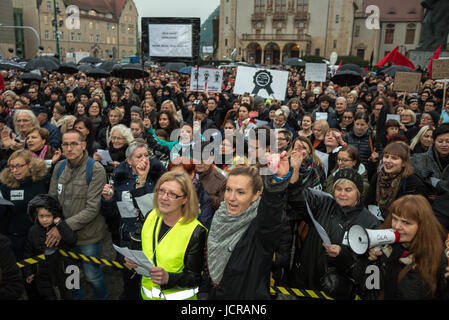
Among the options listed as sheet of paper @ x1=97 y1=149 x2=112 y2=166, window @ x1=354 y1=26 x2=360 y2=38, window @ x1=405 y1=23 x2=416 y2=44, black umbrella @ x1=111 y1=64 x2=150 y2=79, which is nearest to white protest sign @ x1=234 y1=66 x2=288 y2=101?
black umbrella @ x1=111 y1=64 x2=150 y2=79

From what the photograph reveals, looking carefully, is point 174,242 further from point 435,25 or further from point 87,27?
point 87,27

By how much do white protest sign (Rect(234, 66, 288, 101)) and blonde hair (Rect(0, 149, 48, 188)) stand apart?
5.54 m

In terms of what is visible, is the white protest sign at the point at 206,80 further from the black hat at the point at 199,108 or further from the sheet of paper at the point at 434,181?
the sheet of paper at the point at 434,181

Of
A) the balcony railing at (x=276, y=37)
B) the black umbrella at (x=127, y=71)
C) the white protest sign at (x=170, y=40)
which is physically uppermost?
the balcony railing at (x=276, y=37)

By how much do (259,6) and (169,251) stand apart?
64263 mm

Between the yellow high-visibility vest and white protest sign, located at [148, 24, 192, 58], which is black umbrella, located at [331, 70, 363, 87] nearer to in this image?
white protest sign, located at [148, 24, 192, 58]

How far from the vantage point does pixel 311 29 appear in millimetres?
59062

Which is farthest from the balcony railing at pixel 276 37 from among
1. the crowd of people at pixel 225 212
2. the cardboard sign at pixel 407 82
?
the crowd of people at pixel 225 212

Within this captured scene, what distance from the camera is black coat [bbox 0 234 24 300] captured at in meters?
2.52

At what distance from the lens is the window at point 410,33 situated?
194ft

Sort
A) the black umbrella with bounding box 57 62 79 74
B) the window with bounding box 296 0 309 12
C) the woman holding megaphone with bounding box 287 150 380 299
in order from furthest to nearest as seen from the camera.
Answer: the window with bounding box 296 0 309 12, the black umbrella with bounding box 57 62 79 74, the woman holding megaphone with bounding box 287 150 380 299

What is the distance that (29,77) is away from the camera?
11.7 meters

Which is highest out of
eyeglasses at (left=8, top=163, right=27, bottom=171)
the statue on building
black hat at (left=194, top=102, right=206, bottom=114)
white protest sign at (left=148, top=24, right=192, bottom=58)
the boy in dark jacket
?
the statue on building

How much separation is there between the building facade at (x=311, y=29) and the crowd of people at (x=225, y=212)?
190ft
